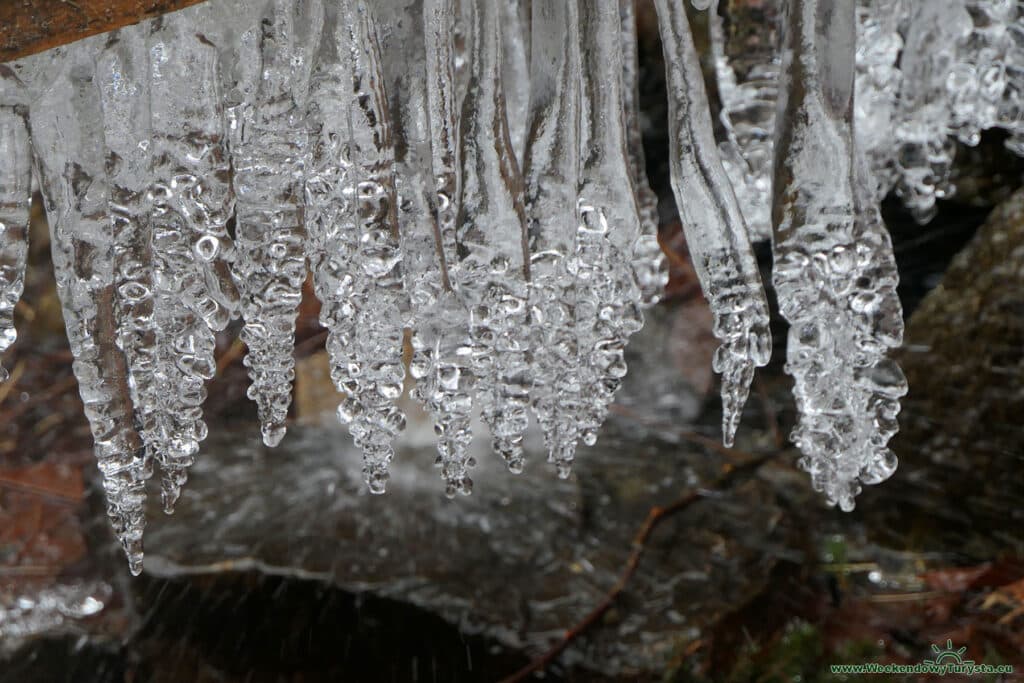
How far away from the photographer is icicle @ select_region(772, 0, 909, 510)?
1218mm

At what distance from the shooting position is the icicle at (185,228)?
3.81ft

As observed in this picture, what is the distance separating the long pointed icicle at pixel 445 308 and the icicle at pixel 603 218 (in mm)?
175

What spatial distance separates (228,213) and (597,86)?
0.54 m

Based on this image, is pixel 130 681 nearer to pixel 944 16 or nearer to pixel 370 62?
pixel 370 62

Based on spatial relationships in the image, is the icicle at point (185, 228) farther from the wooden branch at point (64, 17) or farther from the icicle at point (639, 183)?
the icicle at point (639, 183)

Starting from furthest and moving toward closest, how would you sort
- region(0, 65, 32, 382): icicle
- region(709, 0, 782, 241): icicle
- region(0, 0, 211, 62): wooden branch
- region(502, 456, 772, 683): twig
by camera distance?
region(502, 456, 772, 683): twig < region(709, 0, 782, 241): icicle < region(0, 65, 32, 382): icicle < region(0, 0, 211, 62): wooden branch

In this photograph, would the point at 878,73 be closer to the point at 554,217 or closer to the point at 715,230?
the point at 715,230

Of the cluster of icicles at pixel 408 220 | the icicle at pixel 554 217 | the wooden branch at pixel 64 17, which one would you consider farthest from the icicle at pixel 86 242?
the icicle at pixel 554 217

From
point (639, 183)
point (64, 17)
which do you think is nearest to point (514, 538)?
point (639, 183)

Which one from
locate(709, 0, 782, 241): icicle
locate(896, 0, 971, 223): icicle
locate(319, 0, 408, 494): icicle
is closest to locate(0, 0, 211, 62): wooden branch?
locate(319, 0, 408, 494): icicle

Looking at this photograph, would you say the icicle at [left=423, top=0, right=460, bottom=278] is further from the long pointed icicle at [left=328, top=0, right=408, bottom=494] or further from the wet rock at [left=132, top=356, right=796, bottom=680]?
the wet rock at [left=132, top=356, right=796, bottom=680]

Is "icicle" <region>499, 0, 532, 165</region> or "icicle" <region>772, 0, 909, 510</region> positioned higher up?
"icicle" <region>499, 0, 532, 165</region>

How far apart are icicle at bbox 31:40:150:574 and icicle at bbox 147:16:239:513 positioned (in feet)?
0.20

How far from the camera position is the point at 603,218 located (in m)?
1.24
